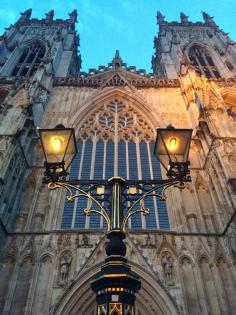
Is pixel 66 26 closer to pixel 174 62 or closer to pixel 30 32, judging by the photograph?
pixel 30 32

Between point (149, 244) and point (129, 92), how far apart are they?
11153 mm

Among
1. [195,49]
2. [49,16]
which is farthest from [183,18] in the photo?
[49,16]

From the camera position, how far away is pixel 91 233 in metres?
11.0

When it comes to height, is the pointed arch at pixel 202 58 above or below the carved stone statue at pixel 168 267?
above

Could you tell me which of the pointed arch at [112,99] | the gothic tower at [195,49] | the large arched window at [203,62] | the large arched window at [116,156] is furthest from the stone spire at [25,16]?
the large arched window at [116,156]

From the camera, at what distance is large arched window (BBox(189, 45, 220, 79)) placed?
23.3m

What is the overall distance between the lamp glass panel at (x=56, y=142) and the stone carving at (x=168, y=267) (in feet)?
22.5

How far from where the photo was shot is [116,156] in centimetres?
1476

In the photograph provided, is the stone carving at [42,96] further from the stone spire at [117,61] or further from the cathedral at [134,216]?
the stone spire at [117,61]

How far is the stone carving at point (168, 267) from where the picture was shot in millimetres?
9714

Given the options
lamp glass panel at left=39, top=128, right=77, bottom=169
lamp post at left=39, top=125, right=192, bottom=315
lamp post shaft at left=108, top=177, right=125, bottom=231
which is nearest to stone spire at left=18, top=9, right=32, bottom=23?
lamp glass panel at left=39, top=128, right=77, bottom=169

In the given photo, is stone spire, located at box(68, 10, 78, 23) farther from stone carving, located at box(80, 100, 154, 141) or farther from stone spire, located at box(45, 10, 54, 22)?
stone carving, located at box(80, 100, 154, 141)

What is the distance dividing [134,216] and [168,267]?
2723 millimetres

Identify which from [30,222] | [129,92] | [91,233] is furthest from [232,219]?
[129,92]
